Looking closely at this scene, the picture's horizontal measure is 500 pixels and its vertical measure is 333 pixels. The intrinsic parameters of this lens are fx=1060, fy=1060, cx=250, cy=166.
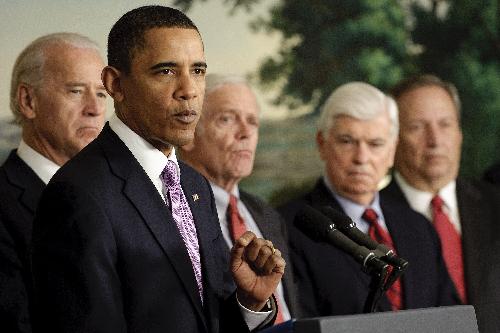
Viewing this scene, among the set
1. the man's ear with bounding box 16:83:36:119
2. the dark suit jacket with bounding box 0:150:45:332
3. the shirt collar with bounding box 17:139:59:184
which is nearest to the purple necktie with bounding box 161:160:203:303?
the dark suit jacket with bounding box 0:150:45:332

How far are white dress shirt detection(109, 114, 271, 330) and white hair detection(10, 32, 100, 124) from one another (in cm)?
130

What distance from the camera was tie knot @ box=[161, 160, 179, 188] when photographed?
2.86 meters

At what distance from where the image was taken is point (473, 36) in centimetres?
666

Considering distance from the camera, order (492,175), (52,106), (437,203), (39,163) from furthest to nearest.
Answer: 1. (492,175)
2. (437,203)
3. (52,106)
4. (39,163)

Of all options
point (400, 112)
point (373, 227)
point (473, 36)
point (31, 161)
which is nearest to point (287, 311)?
point (373, 227)

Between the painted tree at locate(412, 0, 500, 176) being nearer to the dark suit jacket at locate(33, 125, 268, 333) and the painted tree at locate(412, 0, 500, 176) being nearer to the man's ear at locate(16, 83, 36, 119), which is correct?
the man's ear at locate(16, 83, 36, 119)

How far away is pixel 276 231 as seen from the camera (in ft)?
15.1

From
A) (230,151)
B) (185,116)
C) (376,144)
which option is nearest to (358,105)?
(376,144)

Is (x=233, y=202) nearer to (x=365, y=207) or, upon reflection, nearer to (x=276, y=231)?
(x=276, y=231)

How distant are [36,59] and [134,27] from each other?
4.50 feet

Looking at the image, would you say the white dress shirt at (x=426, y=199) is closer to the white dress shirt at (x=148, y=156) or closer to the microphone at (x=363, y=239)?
the microphone at (x=363, y=239)

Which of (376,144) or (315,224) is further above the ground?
(376,144)

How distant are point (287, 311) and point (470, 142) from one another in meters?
2.59

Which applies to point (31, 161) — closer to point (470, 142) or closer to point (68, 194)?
point (68, 194)
